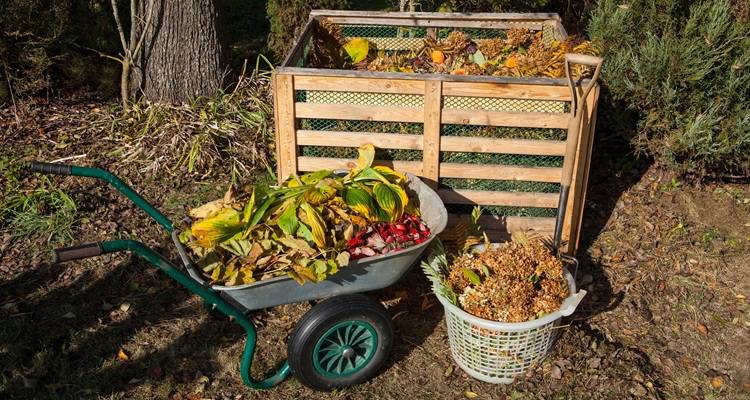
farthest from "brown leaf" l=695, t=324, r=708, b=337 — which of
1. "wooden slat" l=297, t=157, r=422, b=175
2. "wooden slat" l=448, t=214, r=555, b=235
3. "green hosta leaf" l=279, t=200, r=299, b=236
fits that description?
"green hosta leaf" l=279, t=200, r=299, b=236

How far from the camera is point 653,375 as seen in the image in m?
3.82

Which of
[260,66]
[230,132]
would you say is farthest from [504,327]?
[260,66]

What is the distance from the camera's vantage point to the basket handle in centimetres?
351

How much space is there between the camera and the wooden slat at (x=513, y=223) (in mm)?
4469

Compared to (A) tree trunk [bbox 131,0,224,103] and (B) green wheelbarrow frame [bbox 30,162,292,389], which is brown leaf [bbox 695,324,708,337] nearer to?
(B) green wheelbarrow frame [bbox 30,162,292,389]

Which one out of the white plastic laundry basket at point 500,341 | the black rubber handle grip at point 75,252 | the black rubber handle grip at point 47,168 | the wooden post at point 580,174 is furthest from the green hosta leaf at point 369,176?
the black rubber handle grip at point 75,252

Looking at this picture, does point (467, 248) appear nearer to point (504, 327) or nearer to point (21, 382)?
point (504, 327)

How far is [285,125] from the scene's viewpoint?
168 inches

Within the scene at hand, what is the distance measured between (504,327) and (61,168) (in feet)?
6.78

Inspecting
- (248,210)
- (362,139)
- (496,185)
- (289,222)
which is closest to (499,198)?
(496,185)

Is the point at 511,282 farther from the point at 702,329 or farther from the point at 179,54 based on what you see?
the point at 179,54

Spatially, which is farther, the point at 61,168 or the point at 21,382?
the point at 21,382

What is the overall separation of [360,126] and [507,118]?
842 millimetres

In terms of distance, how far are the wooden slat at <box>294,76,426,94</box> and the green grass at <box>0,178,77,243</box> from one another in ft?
6.25
